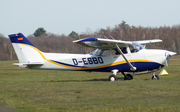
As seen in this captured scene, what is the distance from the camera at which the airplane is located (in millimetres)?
14734

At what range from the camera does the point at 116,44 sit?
14703mm

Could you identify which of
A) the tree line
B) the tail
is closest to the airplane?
the tail

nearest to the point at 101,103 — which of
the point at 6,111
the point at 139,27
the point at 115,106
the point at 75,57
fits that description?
the point at 115,106

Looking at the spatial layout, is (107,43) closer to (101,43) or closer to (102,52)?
(101,43)

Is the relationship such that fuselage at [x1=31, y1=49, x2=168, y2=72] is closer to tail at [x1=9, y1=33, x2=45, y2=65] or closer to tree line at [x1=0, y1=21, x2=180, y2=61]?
Result: tail at [x1=9, y1=33, x2=45, y2=65]

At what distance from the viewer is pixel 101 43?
47.8 ft

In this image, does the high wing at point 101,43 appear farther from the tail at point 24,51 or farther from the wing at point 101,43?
the tail at point 24,51

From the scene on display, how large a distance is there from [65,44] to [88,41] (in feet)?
179

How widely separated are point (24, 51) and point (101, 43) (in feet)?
16.5

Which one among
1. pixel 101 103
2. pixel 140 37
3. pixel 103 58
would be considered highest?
pixel 140 37

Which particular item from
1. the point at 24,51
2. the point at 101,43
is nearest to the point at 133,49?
the point at 101,43

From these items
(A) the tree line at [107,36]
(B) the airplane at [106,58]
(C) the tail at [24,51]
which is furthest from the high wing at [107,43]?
(A) the tree line at [107,36]

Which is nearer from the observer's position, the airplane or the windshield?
the airplane

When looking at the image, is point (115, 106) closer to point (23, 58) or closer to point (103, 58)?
point (103, 58)
